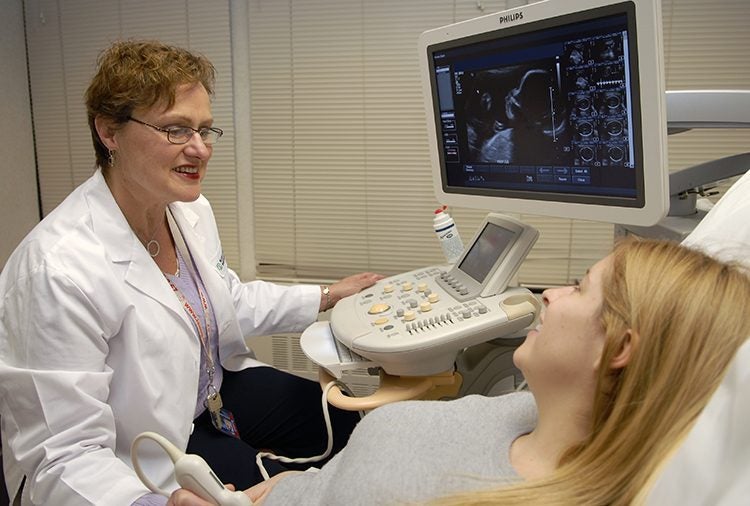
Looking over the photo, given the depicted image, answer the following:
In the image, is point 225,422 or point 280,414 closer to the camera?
point 225,422

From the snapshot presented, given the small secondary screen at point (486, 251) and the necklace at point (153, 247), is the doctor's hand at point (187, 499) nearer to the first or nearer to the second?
the necklace at point (153, 247)

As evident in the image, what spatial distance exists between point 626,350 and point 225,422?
3.50 feet

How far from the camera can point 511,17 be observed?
3.87 feet

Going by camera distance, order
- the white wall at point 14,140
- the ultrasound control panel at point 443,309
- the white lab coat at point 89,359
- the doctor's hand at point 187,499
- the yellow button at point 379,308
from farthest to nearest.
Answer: the white wall at point 14,140
the yellow button at point 379,308
the ultrasound control panel at point 443,309
the white lab coat at point 89,359
the doctor's hand at point 187,499

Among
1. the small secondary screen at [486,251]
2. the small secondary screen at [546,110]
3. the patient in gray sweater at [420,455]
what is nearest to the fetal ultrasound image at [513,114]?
the small secondary screen at [546,110]

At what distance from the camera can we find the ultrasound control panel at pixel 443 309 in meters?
1.17

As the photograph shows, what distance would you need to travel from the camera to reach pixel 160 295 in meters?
1.29

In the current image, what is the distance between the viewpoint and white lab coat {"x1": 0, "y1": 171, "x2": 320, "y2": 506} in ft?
3.51

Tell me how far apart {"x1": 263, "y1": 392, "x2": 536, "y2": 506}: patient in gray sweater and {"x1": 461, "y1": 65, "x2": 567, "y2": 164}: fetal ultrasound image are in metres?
0.56

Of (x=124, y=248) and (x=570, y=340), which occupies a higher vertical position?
(x=124, y=248)

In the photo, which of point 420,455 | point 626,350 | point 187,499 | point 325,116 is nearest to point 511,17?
point 626,350

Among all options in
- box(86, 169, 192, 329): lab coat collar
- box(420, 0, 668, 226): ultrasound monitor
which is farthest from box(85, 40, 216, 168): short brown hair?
box(420, 0, 668, 226): ultrasound monitor

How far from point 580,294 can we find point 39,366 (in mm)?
1013

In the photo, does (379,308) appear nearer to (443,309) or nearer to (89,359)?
(443,309)
